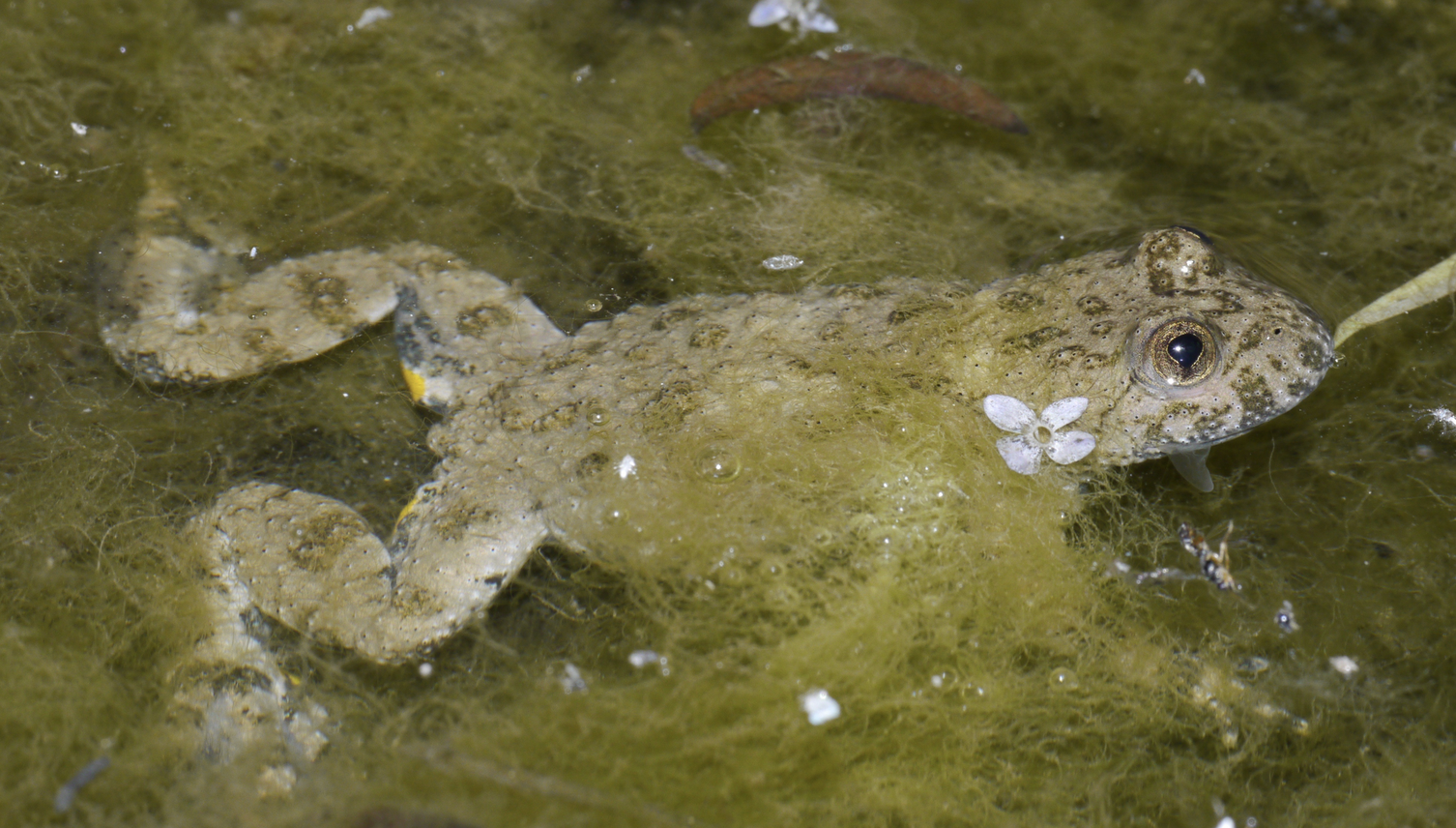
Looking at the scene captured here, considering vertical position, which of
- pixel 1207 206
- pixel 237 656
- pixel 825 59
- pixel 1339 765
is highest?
pixel 825 59

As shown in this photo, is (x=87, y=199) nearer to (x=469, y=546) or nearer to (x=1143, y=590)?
(x=469, y=546)

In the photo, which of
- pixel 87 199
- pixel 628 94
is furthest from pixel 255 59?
pixel 628 94

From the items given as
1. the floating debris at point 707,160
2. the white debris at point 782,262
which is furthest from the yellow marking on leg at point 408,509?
the floating debris at point 707,160

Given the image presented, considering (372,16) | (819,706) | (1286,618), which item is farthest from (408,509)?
(1286,618)

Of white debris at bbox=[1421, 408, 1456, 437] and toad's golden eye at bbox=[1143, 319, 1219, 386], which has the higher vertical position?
toad's golden eye at bbox=[1143, 319, 1219, 386]

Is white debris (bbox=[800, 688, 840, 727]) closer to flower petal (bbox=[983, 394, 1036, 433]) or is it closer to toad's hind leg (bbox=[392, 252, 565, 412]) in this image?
flower petal (bbox=[983, 394, 1036, 433])

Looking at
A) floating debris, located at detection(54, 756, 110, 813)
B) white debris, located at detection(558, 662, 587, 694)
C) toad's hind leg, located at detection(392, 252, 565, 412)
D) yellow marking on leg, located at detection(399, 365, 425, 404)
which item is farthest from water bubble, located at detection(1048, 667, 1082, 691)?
floating debris, located at detection(54, 756, 110, 813)

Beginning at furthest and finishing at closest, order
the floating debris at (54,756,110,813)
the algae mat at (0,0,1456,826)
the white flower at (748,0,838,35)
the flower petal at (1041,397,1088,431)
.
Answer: the white flower at (748,0,838,35)
the flower petal at (1041,397,1088,431)
the algae mat at (0,0,1456,826)
the floating debris at (54,756,110,813)
